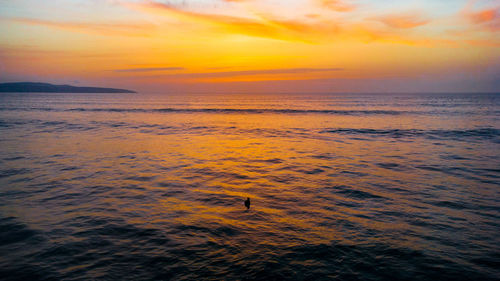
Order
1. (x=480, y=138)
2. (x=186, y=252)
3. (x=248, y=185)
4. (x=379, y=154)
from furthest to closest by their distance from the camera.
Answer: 1. (x=480, y=138)
2. (x=379, y=154)
3. (x=248, y=185)
4. (x=186, y=252)

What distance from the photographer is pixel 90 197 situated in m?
9.84

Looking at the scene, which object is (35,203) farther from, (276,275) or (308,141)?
(308,141)

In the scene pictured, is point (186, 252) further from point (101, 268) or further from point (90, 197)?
point (90, 197)

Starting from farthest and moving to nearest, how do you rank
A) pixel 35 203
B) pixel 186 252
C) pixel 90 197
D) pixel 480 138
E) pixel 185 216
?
pixel 480 138 → pixel 90 197 → pixel 35 203 → pixel 185 216 → pixel 186 252

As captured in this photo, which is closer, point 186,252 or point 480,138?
point 186,252

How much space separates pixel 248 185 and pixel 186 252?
5386 millimetres

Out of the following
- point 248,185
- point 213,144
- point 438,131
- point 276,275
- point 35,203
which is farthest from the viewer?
point 438,131

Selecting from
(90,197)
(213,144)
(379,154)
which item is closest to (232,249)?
(90,197)

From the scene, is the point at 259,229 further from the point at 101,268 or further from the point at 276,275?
the point at 101,268

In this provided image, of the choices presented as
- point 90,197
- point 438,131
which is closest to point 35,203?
point 90,197

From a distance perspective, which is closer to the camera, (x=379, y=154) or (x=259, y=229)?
(x=259, y=229)

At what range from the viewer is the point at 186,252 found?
20.6 feet

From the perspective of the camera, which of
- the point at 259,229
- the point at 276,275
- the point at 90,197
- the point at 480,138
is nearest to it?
the point at 276,275

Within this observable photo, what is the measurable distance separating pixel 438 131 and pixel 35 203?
1299 inches
